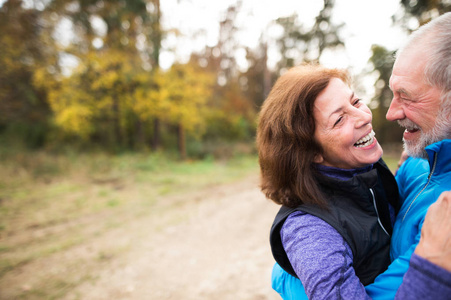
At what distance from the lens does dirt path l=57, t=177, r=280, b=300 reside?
361 cm

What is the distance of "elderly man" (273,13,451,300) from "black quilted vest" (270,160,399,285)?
0.09 m

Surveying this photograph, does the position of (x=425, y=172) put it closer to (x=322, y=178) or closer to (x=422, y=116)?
(x=422, y=116)

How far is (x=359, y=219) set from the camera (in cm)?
130

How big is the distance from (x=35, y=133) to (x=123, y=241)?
14453 mm

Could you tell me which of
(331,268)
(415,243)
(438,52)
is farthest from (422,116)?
Result: (331,268)

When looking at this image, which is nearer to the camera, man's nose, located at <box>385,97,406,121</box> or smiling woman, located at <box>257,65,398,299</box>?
smiling woman, located at <box>257,65,398,299</box>

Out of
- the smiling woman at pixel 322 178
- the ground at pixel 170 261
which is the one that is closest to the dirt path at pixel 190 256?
the ground at pixel 170 261

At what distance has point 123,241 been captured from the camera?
513 cm

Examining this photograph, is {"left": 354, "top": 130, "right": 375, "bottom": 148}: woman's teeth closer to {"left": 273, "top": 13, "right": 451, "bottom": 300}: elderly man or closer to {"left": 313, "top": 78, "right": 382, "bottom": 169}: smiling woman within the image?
{"left": 313, "top": 78, "right": 382, "bottom": 169}: smiling woman

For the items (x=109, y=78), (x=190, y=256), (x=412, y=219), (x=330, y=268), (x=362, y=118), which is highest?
(x=109, y=78)

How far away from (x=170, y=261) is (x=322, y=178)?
3772mm

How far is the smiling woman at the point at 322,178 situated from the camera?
121cm

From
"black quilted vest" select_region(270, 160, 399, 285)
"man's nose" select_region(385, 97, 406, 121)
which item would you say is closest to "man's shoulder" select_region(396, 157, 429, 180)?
"black quilted vest" select_region(270, 160, 399, 285)

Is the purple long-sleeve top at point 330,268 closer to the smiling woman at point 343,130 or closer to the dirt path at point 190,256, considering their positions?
the smiling woman at point 343,130
